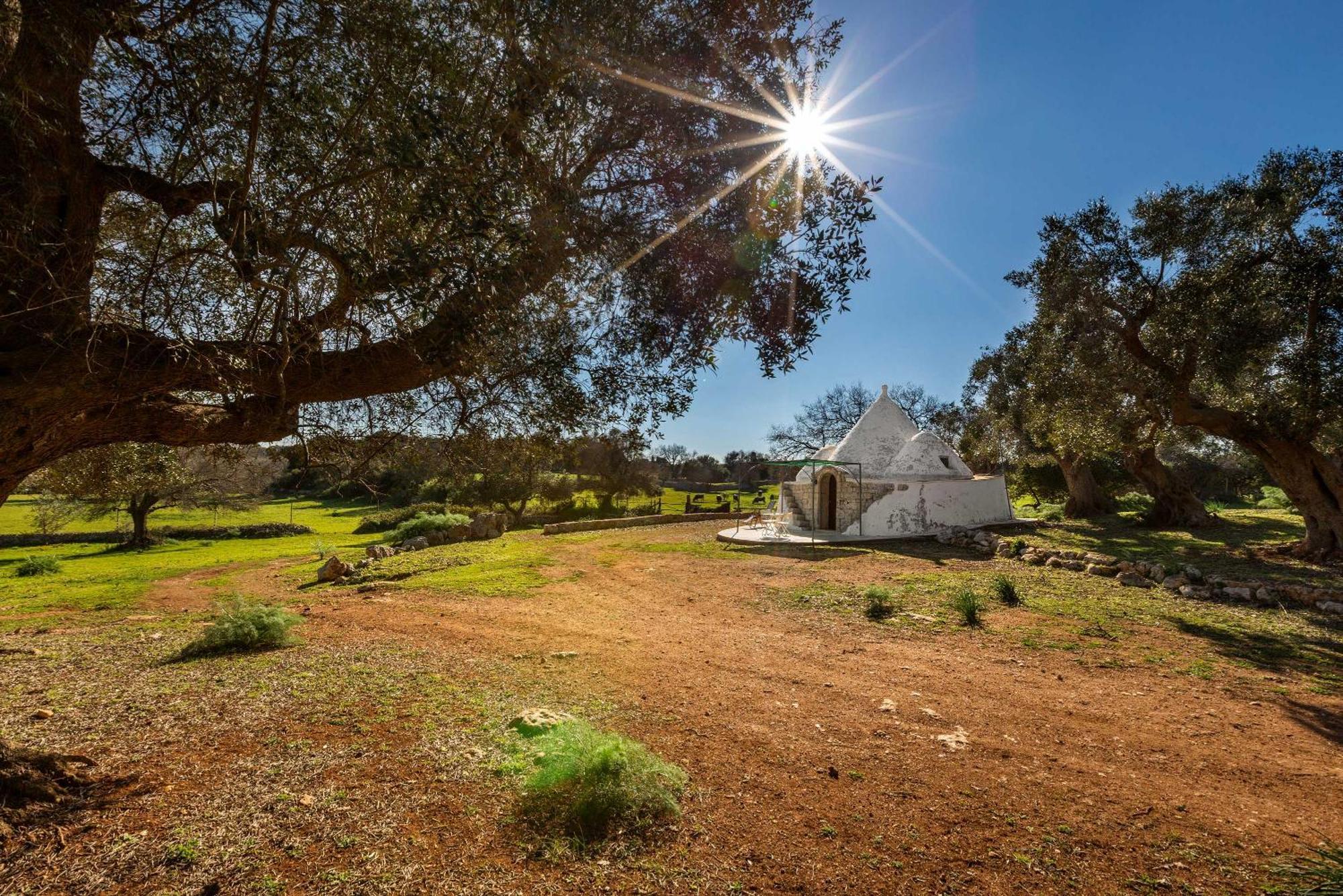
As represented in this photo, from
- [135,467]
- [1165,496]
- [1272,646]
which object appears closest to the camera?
[135,467]


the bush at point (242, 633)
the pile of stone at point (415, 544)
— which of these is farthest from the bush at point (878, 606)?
the pile of stone at point (415, 544)

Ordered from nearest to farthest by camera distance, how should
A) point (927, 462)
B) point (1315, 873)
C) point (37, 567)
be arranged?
point (1315, 873) < point (37, 567) < point (927, 462)

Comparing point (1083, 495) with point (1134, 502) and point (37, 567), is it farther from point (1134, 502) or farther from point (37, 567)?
point (37, 567)

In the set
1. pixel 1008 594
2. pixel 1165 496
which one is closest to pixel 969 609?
pixel 1008 594

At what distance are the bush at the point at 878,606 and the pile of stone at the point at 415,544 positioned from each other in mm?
11697

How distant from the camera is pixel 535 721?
4316mm

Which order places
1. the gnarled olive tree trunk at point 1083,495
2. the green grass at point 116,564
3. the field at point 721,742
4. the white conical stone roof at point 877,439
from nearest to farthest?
1. the field at point 721,742
2. the green grass at point 116,564
3. the white conical stone roof at point 877,439
4. the gnarled olive tree trunk at point 1083,495

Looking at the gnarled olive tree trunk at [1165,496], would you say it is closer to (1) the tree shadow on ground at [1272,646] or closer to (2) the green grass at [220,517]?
(1) the tree shadow on ground at [1272,646]

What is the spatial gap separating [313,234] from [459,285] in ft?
3.79

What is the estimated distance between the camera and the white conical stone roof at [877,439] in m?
22.5

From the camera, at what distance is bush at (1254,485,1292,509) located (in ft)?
97.4

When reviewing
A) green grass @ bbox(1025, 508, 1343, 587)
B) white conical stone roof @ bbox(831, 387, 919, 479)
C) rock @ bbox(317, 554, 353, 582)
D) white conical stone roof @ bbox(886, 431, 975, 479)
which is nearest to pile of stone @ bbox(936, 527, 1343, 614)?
green grass @ bbox(1025, 508, 1343, 587)

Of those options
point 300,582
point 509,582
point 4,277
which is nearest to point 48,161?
point 4,277

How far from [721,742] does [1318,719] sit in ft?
19.8
